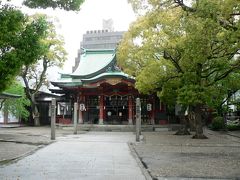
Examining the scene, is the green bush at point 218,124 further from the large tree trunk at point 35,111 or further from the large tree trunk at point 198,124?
the large tree trunk at point 35,111

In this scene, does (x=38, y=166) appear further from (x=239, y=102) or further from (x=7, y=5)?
(x=239, y=102)

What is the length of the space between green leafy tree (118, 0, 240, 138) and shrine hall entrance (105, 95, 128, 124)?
985 cm

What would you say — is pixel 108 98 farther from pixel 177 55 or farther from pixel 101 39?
pixel 101 39

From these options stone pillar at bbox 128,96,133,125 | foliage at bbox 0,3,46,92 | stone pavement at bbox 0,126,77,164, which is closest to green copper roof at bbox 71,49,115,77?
stone pillar at bbox 128,96,133,125

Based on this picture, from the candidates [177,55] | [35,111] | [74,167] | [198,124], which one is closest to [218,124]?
[198,124]

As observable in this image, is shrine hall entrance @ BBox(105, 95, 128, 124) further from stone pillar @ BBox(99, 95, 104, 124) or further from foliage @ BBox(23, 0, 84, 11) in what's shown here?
foliage @ BBox(23, 0, 84, 11)

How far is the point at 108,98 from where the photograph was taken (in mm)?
43781

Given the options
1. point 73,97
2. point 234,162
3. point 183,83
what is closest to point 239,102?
point 183,83

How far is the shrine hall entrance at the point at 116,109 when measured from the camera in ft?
142

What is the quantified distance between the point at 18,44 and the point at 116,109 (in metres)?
32.9

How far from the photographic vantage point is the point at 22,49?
37.8 feet

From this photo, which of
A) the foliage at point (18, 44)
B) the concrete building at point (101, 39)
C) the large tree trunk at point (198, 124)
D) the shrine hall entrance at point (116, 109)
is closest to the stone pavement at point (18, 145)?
the foliage at point (18, 44)

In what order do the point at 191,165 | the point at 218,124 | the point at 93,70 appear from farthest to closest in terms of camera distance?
the point at 93,70 < the point at 218,124 < the point at 191,165

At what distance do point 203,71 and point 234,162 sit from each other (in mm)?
12207
